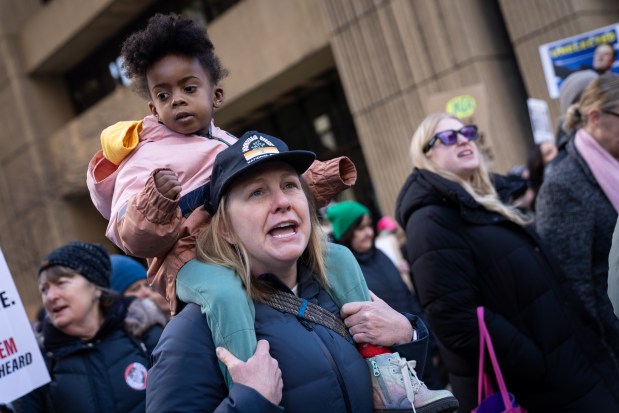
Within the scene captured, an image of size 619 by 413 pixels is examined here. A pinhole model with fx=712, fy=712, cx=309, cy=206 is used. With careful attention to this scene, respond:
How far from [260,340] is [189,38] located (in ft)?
3.54

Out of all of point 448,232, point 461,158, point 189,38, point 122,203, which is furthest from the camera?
point 461,158

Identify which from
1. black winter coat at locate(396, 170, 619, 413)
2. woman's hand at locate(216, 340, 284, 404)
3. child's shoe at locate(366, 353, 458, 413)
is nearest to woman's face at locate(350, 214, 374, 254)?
black winter coat at locate(396, 170, 619, 413)

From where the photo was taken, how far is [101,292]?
12.2 ft

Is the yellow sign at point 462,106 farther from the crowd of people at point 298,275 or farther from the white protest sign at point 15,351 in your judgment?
the white protest sign at point 15,351

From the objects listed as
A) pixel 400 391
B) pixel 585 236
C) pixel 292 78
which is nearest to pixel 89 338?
pixel 400 391

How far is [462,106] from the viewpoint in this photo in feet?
23.4

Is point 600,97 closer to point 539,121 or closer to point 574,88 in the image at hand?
point 574,88

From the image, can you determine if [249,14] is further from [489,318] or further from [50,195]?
[489,318]

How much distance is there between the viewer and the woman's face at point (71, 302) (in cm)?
A: 348

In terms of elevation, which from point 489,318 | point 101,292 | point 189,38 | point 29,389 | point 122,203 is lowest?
point 489,318

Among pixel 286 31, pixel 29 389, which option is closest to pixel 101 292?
pixel 29 389

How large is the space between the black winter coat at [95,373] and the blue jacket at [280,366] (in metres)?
1.52

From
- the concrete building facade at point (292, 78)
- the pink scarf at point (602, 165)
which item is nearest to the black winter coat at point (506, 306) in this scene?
the pink scarf at point (602, 165)

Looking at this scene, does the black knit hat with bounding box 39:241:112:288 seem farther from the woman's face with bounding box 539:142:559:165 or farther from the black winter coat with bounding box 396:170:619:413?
the woman's face with bounding box 539:142:559:165
